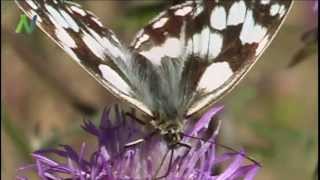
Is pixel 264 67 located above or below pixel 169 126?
below

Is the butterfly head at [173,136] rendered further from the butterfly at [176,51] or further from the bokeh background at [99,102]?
the bokeh background at [99,102]

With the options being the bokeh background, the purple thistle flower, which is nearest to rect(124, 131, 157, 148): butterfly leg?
the purple thistle flower

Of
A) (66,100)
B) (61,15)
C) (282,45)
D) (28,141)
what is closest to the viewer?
(61,15)

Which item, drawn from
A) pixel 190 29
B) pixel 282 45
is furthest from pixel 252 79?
pixel 190 29

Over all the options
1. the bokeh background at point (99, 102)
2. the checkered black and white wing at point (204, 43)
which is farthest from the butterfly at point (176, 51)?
the bokeh background at point (99, 102)

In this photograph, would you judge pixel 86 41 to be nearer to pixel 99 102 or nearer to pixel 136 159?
pixel 136 159

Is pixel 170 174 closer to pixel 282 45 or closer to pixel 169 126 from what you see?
pixel 169 126
